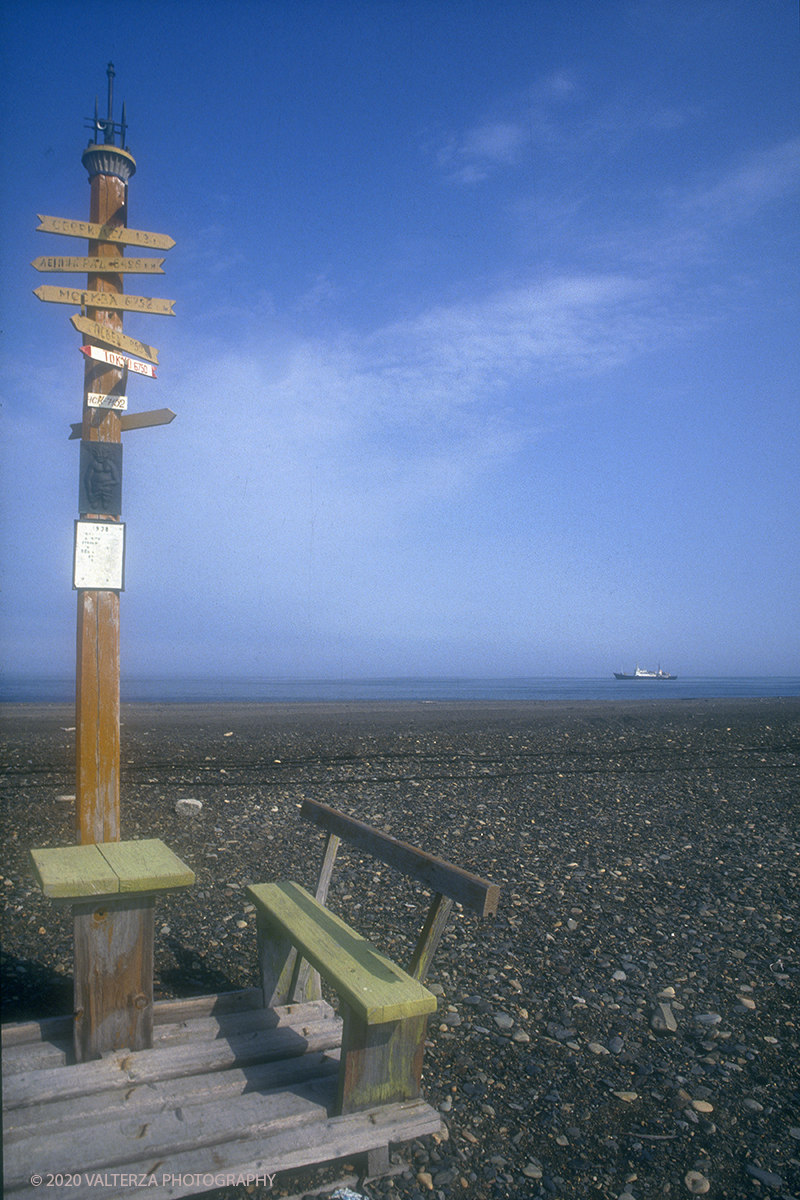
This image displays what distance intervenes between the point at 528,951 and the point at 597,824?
396 cm

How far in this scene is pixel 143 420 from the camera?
4.93m

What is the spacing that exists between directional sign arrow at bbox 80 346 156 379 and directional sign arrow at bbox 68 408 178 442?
27 centimetres

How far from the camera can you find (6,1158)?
9.05ft

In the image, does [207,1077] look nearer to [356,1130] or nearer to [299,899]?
[356,1130]

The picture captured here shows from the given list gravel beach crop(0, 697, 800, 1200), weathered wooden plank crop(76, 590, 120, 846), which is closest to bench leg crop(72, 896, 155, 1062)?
gravel beach crop(0, 697, 800, 1200)

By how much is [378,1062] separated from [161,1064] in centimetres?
101

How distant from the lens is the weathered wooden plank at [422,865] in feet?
9.87

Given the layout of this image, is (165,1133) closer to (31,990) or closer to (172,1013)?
(172,1013)

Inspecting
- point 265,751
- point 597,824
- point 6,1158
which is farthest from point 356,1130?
point 265,751

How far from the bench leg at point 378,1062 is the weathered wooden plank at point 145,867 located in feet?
3.11

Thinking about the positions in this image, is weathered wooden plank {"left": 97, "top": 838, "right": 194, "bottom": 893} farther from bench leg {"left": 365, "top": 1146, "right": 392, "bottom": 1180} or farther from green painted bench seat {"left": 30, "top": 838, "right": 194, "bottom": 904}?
bench leg {"left": 365, "top": 1146, "right": 392, "bottom": 1180}

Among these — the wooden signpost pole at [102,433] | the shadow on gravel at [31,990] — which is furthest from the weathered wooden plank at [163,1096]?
the wooden signpost pole at [102,433]

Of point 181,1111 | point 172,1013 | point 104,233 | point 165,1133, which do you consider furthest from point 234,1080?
point 104,233

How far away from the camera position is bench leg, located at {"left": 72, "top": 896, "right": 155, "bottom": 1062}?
3344mm
